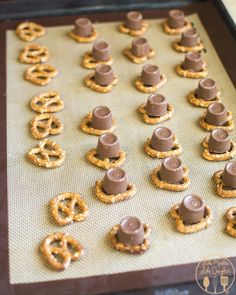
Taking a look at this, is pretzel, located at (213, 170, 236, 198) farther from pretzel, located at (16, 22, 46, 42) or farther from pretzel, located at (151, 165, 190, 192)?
pretzel, located at (16, 22, 46, 42)

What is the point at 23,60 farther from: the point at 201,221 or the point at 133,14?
the point at 201,221

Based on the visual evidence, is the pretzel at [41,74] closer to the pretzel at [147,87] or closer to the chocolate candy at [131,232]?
the pretzel at [147,87]

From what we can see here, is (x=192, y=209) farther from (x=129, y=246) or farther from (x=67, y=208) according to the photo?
(x=67, y=208)

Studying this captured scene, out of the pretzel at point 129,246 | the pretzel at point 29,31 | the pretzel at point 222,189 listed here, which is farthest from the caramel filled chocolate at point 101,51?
the pretzel at point 129,246

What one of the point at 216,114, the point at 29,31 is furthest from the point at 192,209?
the point at 29,31

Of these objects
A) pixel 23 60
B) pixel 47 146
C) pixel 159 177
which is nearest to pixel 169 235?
pixel 159 177

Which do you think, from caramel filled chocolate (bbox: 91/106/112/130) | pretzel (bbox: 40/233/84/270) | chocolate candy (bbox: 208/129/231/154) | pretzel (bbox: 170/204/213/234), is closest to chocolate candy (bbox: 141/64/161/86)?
caramel filled chocolate (bbox: 91/106/112/130)

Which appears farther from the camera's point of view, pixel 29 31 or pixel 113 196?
pixel 29 31
